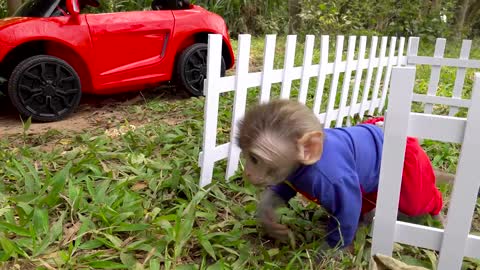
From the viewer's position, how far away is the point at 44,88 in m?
3.63

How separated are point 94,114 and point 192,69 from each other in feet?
3.48

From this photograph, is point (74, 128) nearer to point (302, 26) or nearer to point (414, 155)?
point (414, 155)

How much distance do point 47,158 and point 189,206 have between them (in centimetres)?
119

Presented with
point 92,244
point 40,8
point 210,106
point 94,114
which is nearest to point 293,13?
point 94,114

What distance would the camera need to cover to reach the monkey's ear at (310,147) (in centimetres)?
167

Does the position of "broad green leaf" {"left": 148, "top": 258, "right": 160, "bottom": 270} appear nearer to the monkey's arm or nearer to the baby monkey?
the baby monkey

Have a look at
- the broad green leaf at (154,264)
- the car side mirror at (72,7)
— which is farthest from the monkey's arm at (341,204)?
the car side mirror at (72,7)

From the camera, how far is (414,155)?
1.98 m

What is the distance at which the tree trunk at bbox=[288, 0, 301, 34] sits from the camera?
33.7 ft

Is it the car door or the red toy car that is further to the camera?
the car door

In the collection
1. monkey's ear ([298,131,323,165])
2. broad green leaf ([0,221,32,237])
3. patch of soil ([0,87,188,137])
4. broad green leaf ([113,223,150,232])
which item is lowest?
patch of soil ([0,87,188,137])

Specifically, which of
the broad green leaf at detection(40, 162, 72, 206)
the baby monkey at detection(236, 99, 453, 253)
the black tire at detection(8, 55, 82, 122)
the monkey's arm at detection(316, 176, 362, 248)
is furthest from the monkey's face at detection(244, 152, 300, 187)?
the black tire at detection(8, 55, 82, 122)

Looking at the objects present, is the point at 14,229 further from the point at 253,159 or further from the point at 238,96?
the point at 238,96

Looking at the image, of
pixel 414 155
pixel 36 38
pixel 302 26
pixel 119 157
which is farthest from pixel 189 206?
pixel 302 26
